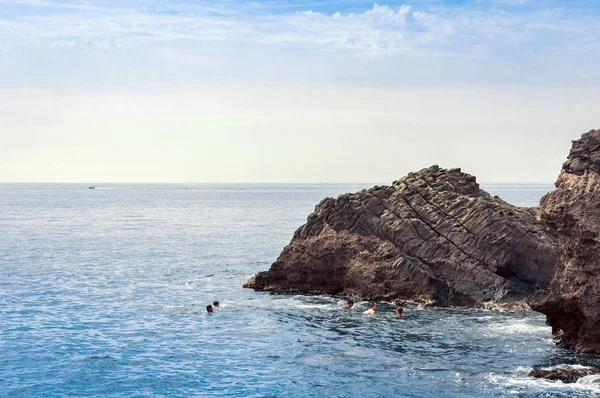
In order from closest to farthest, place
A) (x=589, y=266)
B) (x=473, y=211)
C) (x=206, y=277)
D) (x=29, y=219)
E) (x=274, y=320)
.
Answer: (x=589, y=266), (x=274, y=320), (x=473, y=211), (x=206, y=277), (x=29, y=219)

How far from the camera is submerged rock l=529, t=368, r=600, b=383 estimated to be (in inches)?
1410

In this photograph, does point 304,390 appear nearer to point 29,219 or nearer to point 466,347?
point 466,347

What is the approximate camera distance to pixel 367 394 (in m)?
35.2

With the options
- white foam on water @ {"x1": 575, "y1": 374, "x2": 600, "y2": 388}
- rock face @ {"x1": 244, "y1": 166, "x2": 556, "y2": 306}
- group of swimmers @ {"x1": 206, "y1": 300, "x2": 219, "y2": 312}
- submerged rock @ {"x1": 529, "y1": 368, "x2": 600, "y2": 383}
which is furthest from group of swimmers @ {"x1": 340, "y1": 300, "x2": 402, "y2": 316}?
white foam on water @ {"x1": 575, "y1": 374, "x2": 600, "y2": 388}

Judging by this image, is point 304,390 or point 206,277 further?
point 206,277

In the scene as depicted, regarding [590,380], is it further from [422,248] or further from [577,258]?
[422,248]

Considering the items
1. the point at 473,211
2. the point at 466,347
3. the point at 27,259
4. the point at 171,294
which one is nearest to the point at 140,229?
the point at 27,259

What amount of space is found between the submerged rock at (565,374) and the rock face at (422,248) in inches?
746

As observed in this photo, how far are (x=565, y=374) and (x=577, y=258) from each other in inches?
274

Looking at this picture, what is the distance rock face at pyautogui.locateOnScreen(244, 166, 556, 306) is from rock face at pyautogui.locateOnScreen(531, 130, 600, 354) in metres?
14.2

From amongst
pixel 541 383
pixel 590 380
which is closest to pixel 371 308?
pixel 541 383

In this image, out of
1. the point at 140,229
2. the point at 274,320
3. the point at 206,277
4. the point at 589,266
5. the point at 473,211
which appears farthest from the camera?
the point at 140,229

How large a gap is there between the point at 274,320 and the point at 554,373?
841 inches

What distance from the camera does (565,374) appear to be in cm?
3616
